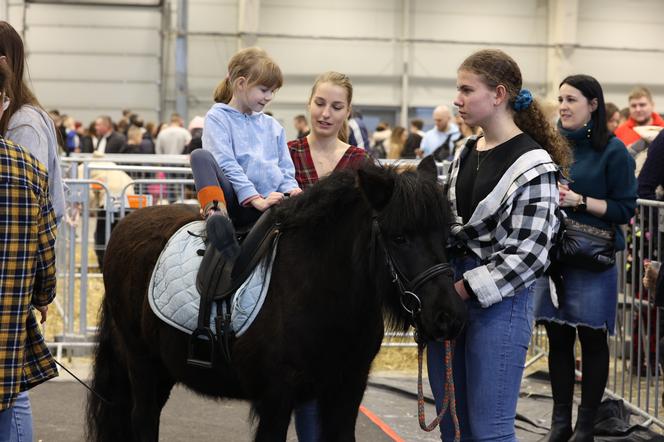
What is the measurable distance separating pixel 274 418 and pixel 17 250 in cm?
124

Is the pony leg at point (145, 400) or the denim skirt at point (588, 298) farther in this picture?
the denim skirt at point (588, 298)

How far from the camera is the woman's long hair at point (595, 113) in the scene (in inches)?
232

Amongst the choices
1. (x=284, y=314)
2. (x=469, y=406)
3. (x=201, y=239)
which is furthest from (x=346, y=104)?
(x=469, y=406)

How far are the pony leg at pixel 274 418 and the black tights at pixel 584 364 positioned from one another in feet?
7.69

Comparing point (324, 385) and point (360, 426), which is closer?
point (324, 385)

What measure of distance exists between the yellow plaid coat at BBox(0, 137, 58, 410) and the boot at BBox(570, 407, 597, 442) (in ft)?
11.2

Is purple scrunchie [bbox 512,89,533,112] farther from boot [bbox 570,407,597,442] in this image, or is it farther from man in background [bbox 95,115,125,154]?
man in background [bbox 95,115,125,154]

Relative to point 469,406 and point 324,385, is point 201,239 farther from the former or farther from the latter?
point 469,406

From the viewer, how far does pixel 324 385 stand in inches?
159

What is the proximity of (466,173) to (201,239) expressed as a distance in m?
1.21

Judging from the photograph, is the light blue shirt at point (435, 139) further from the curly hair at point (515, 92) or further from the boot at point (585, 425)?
the curly hair at point (515, 92)

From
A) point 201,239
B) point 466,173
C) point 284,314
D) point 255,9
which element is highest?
point 255,9

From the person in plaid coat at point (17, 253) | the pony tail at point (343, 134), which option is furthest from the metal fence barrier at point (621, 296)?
the person in plaid coat at point (17, 253)

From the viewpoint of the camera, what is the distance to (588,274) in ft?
19.1
